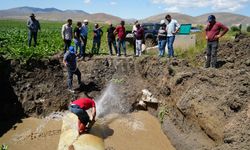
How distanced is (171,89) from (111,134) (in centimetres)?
282

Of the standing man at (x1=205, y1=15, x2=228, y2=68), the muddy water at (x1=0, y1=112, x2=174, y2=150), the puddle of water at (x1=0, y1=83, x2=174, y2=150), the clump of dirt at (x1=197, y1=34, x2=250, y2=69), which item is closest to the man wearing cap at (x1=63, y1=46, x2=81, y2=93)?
the puddle of water at (x1=0, y1=83, x2=174, y2=150)

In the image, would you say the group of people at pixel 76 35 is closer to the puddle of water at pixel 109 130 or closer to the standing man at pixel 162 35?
the puddle of water at pixel 109 130

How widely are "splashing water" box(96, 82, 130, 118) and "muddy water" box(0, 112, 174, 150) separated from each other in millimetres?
371

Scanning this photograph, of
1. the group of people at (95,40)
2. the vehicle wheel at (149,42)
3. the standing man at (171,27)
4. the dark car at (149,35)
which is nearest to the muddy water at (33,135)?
the group of people at (95,40)

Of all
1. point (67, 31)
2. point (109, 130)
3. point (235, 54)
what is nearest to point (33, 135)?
point (109, 130)

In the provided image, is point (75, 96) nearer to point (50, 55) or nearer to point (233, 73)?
point (50, 55)

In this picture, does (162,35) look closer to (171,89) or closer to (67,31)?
(171,89)

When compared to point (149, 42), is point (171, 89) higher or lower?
lower

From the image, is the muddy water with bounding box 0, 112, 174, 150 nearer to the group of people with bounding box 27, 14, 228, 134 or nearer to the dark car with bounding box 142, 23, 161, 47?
the group of people with bounding box 27, 14, 228, 134

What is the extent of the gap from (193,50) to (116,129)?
8.39 meters

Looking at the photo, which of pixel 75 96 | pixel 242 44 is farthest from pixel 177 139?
pixel 242 44

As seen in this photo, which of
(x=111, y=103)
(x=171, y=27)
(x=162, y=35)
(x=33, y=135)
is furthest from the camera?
(x=162, y=35)

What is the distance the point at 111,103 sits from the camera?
14.4m

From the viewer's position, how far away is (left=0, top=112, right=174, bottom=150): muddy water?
1160 cm
